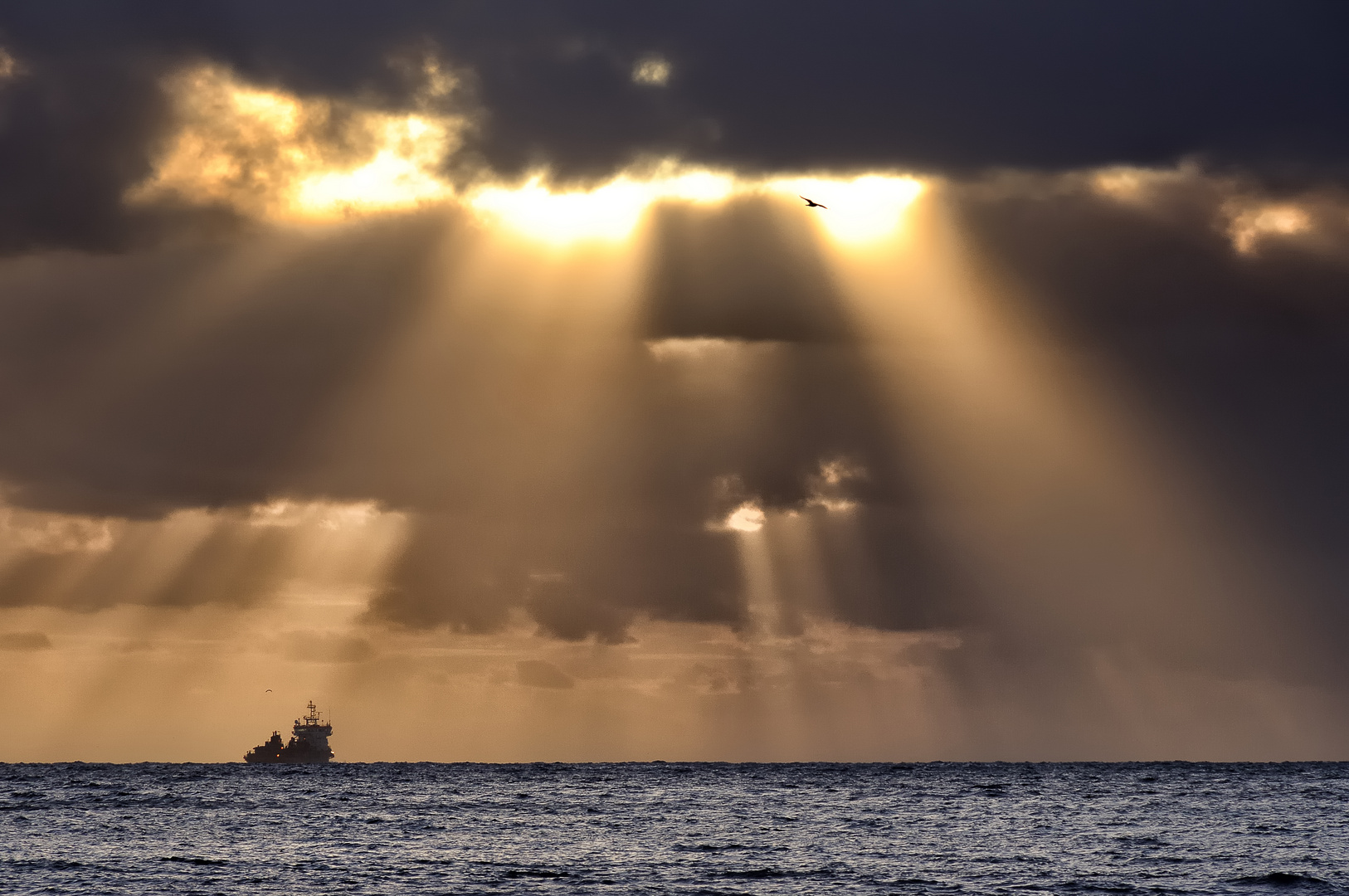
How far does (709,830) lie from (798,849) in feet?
59.4

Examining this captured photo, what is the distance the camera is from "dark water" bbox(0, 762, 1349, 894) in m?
74.0

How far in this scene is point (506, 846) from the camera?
96562 millimetres

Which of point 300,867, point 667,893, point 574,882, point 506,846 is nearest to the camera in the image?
point 667,893

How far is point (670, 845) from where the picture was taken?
96625mm

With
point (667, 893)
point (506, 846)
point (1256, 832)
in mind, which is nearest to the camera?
point (667, 893)

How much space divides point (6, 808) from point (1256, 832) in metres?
114

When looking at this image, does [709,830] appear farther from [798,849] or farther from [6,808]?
[6,808]

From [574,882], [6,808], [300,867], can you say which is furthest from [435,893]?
[6,808]

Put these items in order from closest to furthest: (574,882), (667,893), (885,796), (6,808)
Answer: (667,893) → (574,882) → (6,808) → (885,796)

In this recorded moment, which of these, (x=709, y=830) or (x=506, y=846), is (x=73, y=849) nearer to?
(x=506, y=846)

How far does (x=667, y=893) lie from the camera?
226 feet

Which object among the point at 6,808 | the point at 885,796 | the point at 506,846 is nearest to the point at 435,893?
the point at 506,846

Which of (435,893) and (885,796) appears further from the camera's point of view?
(885,796)

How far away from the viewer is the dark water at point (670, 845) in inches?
2913
